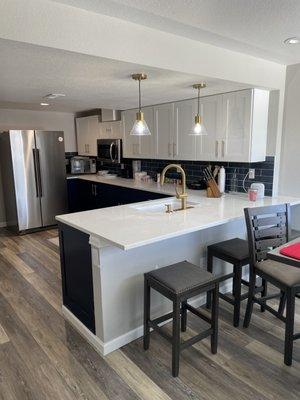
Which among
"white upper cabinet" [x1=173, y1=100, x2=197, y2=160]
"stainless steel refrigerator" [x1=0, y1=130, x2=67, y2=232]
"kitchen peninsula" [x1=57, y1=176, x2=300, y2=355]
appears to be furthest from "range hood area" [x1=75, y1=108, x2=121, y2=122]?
"kitchen peninsula" [x1=57, y1=176, x2=300, y2=355]

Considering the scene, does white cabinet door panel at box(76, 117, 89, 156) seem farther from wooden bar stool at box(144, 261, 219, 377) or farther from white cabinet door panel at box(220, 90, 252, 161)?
wooden bar stool at box(144, 261, 219, 377)

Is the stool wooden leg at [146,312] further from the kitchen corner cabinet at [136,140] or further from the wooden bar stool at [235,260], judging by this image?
the kitchen corner cabinet at [136,140]

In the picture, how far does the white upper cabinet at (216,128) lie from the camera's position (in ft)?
10.1

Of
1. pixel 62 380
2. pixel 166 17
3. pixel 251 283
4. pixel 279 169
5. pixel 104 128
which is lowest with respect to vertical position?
pixel 62 380

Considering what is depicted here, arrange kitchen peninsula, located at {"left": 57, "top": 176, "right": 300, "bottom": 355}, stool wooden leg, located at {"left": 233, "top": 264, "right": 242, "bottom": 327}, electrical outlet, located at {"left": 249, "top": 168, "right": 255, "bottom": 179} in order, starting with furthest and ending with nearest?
electrical outlet, located at {"left": 249, "top": 168, "right": 255, "bottom": 179}, stool wooden leg, located at {"left": 233, "top": 264, "right": 242, "bottom": 327}, kitchen peninsula, located at {"left": 57, "top": 176, "right": 300, "bottom": 355}

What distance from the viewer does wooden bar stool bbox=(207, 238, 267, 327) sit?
2.35 m

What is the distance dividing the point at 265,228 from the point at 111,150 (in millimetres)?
3254

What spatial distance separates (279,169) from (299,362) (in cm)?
197

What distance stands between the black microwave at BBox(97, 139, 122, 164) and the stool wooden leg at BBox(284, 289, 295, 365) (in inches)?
143

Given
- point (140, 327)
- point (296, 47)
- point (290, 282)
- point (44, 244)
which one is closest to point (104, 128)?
point (44, 244)

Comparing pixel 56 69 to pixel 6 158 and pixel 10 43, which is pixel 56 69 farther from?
pixel 6 158

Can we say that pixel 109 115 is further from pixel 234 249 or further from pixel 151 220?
pixel 234 249

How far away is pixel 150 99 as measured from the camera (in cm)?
362

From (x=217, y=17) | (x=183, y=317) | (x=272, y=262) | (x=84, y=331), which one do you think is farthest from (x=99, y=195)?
(x=217, y=17)
